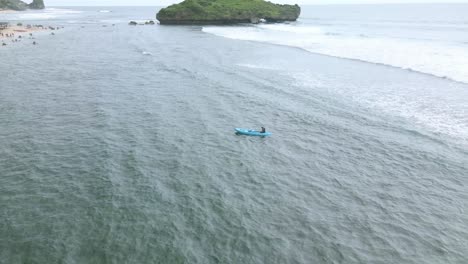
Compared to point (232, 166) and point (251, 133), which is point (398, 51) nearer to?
point (251, 133)

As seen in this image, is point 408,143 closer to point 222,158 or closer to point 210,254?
point 222,158

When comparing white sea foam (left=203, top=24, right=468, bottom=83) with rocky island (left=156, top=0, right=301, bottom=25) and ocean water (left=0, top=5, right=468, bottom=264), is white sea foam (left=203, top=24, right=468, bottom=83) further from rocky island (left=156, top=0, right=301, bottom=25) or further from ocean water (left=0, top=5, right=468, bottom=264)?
rocky island (left=156, top=0, right=301, bottom=25)

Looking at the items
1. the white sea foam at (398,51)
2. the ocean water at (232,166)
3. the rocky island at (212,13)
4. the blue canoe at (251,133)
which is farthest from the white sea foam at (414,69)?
the rocky island at (212,13)

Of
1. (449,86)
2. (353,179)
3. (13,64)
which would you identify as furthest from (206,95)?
(13,64)

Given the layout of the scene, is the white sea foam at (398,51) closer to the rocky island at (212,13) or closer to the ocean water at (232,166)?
the ocean water at (232,166)

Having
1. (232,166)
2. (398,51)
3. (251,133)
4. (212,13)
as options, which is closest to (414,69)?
(398,51)
